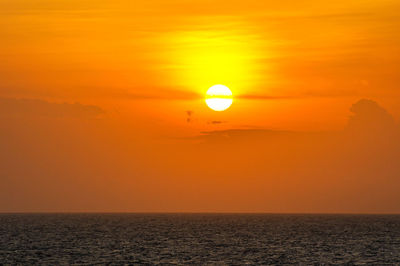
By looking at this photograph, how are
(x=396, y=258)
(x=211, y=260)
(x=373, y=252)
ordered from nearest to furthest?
(x=211, y=260) → (x=396, y=258) → (x=373, y=252)

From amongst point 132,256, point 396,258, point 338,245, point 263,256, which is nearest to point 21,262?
point 132,256

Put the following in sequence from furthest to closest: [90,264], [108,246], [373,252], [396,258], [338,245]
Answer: [338,245] < [108,246] < [373,252] < [396,258] < [90,264]

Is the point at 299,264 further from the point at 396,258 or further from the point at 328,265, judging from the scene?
the point at 396,258

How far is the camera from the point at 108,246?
353 feet

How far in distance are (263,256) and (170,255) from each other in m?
→ 12.7

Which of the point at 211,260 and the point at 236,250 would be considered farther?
the point at 236,250

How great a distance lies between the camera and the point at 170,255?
90.5 meters

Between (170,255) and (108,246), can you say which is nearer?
(170,255)

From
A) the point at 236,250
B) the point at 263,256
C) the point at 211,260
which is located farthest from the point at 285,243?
the point at 211,260

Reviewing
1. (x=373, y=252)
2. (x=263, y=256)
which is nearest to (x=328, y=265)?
(x=263, y=256)

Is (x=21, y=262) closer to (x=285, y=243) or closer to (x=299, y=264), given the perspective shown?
(x=299, y=264)

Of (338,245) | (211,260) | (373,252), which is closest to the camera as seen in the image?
(211,260)

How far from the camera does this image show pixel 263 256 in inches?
3602

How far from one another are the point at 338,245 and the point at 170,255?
123ft
